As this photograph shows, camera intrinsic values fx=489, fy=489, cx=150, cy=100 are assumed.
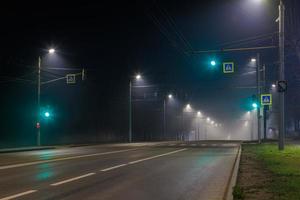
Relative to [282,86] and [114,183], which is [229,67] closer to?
[282,86]

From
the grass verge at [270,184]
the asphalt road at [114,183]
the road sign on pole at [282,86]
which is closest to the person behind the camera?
the grass verge at [270,184]

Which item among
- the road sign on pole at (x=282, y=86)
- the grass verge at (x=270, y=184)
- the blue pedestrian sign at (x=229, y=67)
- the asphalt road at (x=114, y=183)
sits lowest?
the asphalt road at (x=114, y=183)

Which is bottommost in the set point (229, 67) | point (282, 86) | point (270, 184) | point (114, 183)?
point (114, 183)

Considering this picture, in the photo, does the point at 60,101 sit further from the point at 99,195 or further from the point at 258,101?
the point at 99,195

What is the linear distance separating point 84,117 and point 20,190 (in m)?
51.4

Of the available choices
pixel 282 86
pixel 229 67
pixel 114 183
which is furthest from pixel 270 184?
pixel 229 67

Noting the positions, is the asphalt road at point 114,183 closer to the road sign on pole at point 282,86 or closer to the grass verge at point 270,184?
the grass verge at point 270,184

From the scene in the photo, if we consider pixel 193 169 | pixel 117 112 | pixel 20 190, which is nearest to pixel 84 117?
pixel 117 112

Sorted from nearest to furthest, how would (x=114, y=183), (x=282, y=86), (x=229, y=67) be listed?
(x=114, y=183) < (x=282, y=86) < (x=229, y=67)

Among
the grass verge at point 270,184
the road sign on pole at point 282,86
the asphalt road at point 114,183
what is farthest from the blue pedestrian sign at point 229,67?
the grass verge at point 270,184

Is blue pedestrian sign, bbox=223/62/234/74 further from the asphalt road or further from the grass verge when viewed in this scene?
the grass verge

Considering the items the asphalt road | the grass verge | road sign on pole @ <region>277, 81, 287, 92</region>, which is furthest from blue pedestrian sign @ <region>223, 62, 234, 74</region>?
the grass verge

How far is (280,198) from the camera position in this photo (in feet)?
31.3

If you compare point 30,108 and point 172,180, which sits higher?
point 30,108
